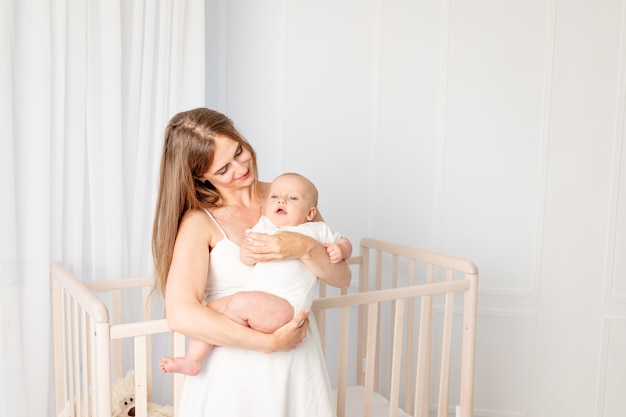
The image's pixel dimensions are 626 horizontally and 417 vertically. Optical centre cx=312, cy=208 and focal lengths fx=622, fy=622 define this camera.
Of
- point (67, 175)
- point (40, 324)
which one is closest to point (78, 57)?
point (67, 175)

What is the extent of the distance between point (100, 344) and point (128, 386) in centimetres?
59

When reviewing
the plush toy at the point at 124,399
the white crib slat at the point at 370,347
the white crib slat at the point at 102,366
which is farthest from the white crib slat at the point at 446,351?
the white crib slat at the point at 102,366

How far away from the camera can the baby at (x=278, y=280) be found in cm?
138

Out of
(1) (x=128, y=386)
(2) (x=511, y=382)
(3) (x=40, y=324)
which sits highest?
(3) (x=40, y=324)

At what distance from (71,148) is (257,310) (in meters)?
1.00

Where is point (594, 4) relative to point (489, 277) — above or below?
above

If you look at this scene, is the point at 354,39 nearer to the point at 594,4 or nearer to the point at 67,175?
the point at 594,4

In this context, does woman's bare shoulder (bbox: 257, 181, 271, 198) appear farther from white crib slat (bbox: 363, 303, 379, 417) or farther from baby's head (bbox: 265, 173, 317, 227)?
white crib slat (bbox: 363, 303, 379, 417)

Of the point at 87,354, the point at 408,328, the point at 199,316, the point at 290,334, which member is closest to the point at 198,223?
the point at 199,316

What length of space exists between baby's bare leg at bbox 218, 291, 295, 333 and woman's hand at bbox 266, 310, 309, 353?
0.02 metres

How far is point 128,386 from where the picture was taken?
196 centimetres

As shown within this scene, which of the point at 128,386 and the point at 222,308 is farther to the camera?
the point at 128,386

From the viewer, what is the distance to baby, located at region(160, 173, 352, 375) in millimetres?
1378

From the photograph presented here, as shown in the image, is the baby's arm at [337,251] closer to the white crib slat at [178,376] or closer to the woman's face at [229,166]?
the woman's face at [229,166]
